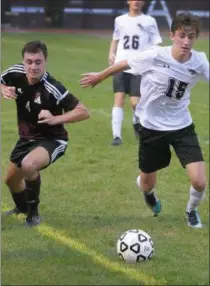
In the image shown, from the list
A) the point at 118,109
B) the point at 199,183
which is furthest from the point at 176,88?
the point at 118,109

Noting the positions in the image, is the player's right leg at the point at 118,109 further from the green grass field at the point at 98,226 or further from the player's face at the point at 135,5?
the player's face at the point at 135,5

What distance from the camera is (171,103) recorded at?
19.4ft

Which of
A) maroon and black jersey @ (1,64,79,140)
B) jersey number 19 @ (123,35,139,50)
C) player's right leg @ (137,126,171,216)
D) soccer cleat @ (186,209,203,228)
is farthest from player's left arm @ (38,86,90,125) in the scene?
jersey number 19 @ (123,35,139,50)

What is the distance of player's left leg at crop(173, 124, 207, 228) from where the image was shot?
18.9 feet

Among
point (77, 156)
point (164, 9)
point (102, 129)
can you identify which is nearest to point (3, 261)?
point (77, 156)

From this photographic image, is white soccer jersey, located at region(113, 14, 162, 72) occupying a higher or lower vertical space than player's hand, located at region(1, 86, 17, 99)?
lower

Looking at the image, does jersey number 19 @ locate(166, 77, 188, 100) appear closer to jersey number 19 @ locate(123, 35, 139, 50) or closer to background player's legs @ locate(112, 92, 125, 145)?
background player's legs @ locate(112, 92, 125, 145)

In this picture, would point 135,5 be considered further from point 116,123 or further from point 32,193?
point 32,193

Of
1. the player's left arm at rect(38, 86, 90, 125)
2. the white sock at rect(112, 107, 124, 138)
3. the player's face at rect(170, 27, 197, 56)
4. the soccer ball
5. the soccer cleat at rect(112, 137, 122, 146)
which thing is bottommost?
the soccer cleat at rect(112, 137, 122, 146)

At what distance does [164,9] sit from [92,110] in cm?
2507

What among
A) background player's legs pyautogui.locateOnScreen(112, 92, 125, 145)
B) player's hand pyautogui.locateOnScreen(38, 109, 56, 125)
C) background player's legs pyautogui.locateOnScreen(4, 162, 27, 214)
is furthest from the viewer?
background player's legs pyautogui.locateOnScreen(112, 92, 125, 145)

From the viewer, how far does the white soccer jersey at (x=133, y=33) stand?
10234 mm

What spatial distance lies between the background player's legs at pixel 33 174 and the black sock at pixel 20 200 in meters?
0.27

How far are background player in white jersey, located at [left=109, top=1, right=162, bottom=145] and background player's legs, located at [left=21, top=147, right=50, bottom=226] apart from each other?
4.09 meters
